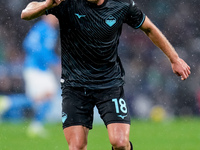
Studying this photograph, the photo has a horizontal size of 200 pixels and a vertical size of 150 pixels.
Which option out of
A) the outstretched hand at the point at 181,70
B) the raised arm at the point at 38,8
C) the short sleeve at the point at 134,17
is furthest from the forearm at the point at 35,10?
the outstretched hand at the point at 181,70

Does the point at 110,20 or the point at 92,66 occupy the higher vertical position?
the point at 110,20

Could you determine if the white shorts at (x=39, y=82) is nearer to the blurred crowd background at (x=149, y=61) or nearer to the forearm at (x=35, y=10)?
the blurred crowd background at (x=149, y=61)

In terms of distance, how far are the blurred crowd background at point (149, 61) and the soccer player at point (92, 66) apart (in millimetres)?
6737

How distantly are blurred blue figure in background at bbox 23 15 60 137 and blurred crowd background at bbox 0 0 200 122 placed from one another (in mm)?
2771

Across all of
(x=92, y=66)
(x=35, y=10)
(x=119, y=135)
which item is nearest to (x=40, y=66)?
(x=92, y=66)

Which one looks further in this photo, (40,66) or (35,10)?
(40,66)

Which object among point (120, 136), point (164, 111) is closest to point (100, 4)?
point (120, 136)

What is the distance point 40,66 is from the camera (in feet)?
28.3

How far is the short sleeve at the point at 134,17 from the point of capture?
15.7 feet

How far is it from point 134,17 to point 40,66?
4.09m

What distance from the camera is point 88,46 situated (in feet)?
15.3

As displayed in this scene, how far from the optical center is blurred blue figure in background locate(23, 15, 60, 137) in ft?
27.1

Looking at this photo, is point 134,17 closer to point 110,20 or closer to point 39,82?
point 110,20

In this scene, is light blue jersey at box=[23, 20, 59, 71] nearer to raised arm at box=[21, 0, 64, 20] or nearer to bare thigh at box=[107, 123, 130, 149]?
bare thigh at box=[107, 123, 130, 149]
